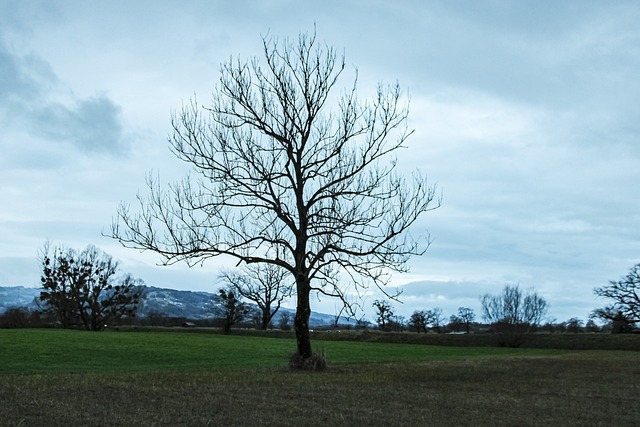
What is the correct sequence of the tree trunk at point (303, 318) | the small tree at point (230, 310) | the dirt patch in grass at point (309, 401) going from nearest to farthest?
the dirt patch in grass at point (309, 401), the tree trunk at point (303, 318), the small tree at point (230, 310)

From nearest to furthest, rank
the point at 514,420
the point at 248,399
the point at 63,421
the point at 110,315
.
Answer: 1. the point at 63,421
2. the point at 514,420
3. the point at 248,399
4. the point at 110,315

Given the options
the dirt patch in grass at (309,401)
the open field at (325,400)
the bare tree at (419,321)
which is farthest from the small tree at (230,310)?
the dirt patch in grass at (309,401)

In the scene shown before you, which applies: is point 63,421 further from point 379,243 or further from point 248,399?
point 379,243

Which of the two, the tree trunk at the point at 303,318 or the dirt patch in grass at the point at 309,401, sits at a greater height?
the tree trunk at the point at 303,318

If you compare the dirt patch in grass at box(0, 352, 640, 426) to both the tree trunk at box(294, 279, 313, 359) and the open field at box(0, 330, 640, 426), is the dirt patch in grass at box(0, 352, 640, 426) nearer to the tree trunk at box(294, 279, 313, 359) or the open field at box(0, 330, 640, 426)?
the open field at box(0, 330, 640, 426)

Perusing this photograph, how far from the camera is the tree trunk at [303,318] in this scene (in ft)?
77.2

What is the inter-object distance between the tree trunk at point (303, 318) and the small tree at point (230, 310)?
56502 millimetres

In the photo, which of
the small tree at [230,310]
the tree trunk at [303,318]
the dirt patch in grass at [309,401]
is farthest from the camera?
the small tree at [230,310]

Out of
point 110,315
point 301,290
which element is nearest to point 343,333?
point 110,315

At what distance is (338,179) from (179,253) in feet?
21.5

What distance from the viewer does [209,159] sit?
23.9m

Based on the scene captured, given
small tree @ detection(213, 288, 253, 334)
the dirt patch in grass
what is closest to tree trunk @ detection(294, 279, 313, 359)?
the dirt patch in grass

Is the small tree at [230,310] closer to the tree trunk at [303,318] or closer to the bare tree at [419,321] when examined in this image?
the bare tree at [419,321]

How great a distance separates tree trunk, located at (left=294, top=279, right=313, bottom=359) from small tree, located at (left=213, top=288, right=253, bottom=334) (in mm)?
56502
